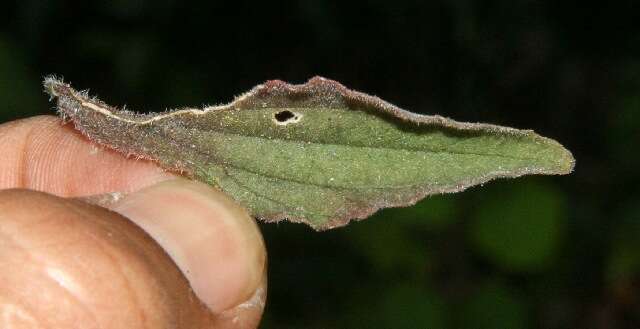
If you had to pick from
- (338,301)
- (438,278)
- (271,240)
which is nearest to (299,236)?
(271,240)

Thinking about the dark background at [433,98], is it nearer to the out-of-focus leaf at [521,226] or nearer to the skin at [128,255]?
the out-of-focus leaf at [521,226]

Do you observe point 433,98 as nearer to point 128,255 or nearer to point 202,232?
point 202,232

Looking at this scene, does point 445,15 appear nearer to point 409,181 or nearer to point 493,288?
point 493,288

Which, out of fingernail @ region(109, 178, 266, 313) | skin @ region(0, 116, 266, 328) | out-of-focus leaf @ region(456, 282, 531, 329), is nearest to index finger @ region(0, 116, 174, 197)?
skin @ region(0, 116, 266, 328)

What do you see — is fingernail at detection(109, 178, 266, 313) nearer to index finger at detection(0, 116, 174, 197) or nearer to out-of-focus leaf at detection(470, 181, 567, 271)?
index finger at detection(0, 116, 174, 197)

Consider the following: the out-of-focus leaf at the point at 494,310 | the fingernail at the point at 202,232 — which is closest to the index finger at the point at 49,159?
the fingernail at the point at 202,232

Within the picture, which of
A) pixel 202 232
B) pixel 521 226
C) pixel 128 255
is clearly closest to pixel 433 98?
pixel 521 226

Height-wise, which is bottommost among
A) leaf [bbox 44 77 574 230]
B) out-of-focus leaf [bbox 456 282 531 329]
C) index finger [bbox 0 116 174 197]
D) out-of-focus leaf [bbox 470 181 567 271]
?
out-of-focus leaf [bbox 456 282 531 329]
